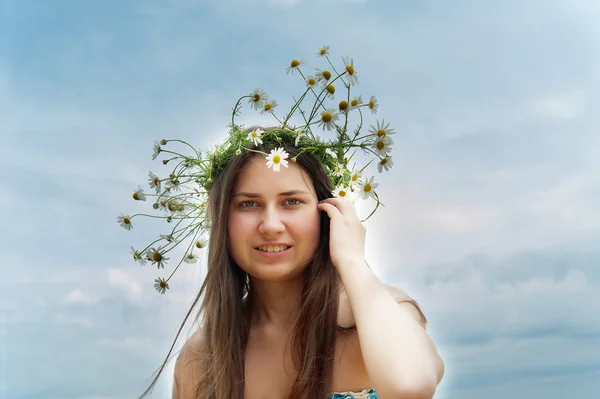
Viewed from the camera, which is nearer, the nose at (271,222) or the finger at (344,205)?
the nose at (271,222)

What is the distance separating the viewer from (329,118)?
370cm

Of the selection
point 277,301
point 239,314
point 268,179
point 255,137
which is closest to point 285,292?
point 277,301

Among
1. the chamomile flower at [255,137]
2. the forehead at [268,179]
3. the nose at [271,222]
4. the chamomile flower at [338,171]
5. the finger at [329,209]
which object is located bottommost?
the nose at [271,222]

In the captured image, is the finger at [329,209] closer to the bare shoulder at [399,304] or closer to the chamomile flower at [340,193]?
the chamomile flower at [340,193]

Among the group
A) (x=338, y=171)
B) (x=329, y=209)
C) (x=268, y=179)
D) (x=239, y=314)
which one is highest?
(x=338, y=171)

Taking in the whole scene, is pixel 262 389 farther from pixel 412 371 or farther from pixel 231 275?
pixel 412 371

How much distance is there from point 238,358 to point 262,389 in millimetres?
199

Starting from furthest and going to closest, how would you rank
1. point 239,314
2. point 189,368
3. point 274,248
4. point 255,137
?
point 189,368 → point 239,314 → point 255,137 → point 274,248

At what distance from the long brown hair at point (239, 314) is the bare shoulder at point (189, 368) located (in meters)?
0.05

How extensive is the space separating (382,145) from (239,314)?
1.15 m

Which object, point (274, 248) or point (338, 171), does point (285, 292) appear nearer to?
point (274, 248)

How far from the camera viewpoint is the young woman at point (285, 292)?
11.6 ft

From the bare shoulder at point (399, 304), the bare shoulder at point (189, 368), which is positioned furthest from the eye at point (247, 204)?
the bare shoulder at point (189, 368)

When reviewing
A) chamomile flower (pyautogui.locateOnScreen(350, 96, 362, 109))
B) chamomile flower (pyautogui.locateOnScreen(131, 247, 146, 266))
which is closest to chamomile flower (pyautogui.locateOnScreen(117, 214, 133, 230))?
chamomile flower (pyautogui.locateOnScreen(131, 247, 146, 266))
